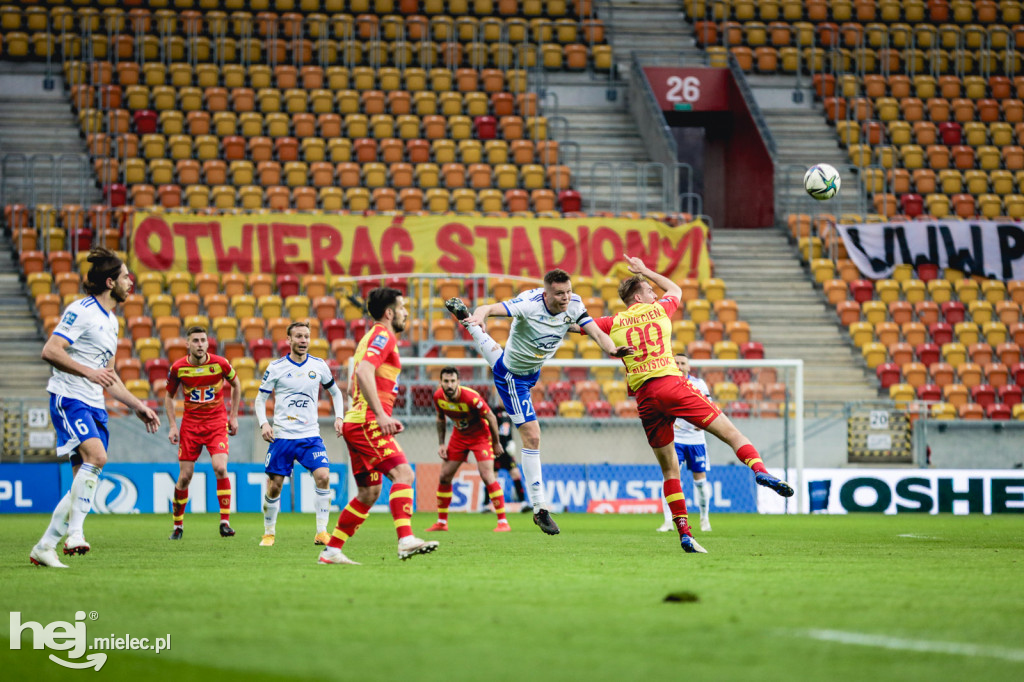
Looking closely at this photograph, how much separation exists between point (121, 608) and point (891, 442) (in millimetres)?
18005

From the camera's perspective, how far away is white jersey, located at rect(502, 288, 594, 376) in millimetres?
12031

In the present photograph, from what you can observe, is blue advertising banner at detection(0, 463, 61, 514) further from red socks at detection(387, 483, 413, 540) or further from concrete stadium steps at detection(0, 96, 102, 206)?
red socks at detection(387, 483, 413, 540)

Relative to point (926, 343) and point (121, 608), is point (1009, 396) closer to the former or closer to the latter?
point (926, 343)

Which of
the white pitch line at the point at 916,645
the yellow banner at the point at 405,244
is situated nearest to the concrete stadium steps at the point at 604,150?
the yellow banner at the point at 405,244

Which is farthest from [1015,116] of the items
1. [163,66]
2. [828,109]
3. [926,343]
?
[163,66]

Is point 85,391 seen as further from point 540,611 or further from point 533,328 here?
point 540,611

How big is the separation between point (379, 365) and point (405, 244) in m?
16.4

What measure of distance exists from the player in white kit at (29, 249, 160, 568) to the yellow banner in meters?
15.1

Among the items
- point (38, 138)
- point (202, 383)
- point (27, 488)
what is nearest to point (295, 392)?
point (202, 383)

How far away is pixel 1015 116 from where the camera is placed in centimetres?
3167

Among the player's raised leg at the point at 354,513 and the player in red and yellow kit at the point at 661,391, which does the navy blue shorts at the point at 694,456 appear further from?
the player's raised leg at the point at 354,513

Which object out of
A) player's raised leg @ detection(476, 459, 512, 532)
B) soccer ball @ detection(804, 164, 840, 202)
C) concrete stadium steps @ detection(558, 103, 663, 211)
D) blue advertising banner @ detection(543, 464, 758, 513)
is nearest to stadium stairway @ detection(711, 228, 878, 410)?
concrete stadium steps @ detection(558, 103, 663, 211)

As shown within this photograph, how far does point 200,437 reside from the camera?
47.0 ft

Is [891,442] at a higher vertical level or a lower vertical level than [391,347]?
lower
